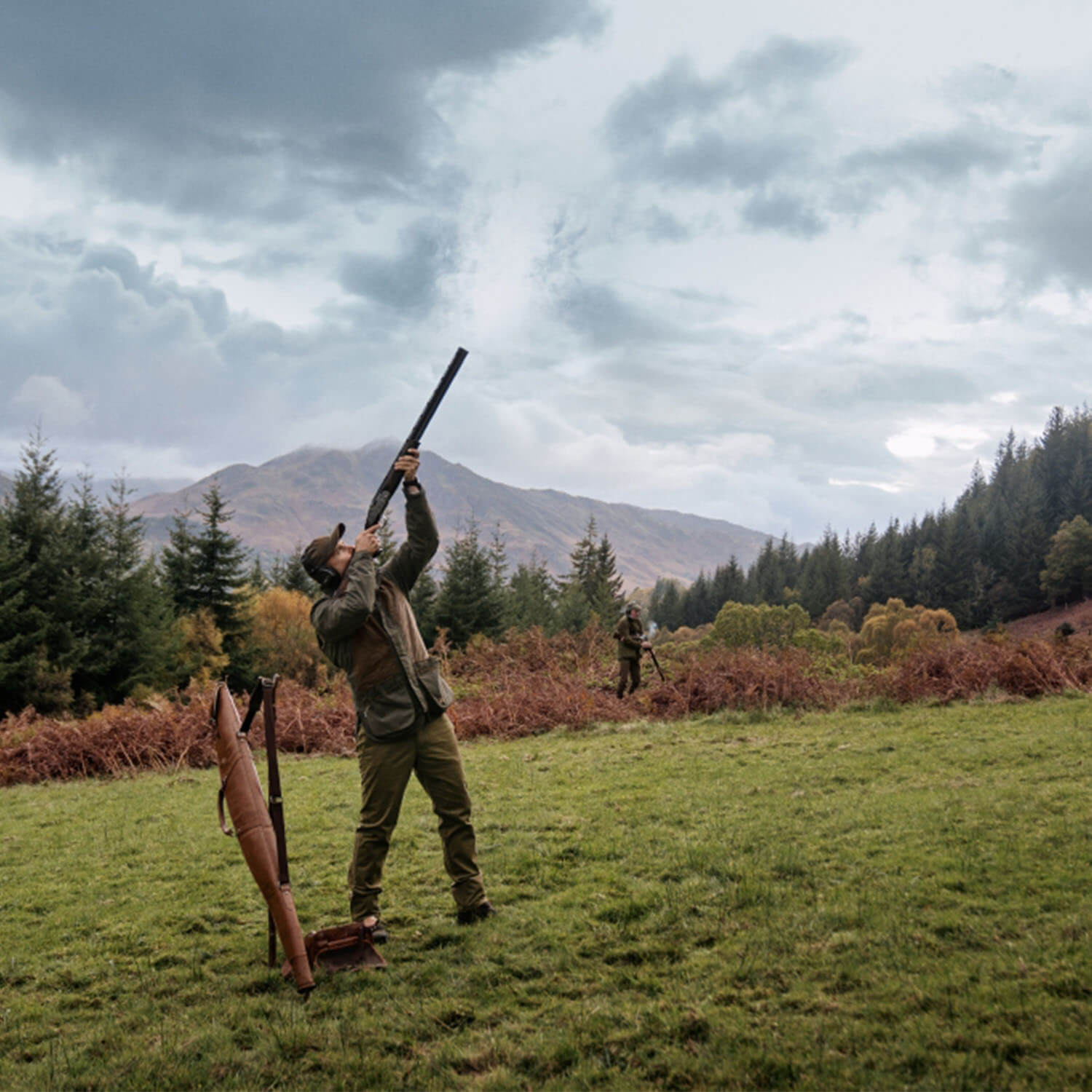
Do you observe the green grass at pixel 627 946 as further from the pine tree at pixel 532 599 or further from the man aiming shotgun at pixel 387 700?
the pine tree at pixel 532 599

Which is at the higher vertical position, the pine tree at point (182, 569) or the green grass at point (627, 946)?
the pine tree at point (182, 569)

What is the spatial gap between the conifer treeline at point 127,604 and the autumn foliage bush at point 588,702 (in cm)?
1273

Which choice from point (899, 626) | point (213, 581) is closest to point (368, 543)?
point (213, 581)

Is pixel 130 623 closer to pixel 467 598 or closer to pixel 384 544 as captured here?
pixel 467 598

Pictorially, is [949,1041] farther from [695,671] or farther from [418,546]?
[695,671]

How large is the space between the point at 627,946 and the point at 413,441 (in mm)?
3763

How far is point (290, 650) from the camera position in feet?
173

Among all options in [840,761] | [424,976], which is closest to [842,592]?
[840,761]

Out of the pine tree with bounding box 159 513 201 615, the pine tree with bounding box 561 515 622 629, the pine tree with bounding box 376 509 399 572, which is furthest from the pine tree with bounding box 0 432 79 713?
the pine tree with bounding box 561 515 622 629

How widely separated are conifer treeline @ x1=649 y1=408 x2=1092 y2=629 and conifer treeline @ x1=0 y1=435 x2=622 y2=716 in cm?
6576

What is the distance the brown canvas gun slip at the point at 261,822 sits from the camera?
16.1 ft

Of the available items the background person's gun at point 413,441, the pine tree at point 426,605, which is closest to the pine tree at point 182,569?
the pine tree at point 426,605

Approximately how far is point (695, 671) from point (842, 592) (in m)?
103

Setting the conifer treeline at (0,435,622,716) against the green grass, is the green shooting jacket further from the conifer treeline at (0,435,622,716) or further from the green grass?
the conifer treeline at (0,435,622,716)
